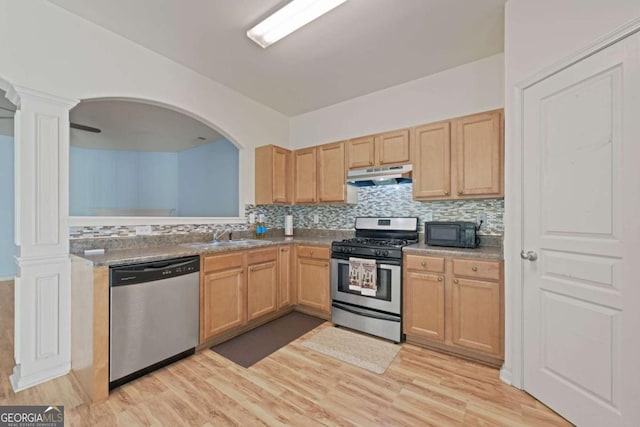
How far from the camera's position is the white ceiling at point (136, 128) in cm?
386

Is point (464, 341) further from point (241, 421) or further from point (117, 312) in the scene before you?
point (117, 312)

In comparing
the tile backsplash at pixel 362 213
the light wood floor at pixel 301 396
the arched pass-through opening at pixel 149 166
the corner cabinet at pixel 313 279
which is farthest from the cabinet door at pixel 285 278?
the arched pass-through opening at pixel 149 166

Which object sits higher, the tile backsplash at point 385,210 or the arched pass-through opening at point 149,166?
the arched pass-through opening at point 149,166

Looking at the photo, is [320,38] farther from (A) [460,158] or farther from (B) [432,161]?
(A) [460,158]

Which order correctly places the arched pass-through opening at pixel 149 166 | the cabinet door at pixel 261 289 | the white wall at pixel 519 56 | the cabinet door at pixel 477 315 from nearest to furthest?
the white wall at pixel 519 56, the cabinet door at pixel 477 315, the cabinet door at pixel 261 289, the arched pass-through opening at pixel 149 166

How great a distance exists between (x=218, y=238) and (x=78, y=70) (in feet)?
6.47

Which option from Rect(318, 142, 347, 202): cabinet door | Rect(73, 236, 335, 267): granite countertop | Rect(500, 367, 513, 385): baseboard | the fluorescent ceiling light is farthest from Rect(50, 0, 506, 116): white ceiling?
Rect(500, 367, 513, 385): baseboard

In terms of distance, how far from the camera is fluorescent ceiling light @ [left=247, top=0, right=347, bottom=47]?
6.16ft

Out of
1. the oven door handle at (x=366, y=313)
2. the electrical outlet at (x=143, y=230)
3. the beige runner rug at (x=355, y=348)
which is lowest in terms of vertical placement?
the beige runner rug at (x=355, y=348)

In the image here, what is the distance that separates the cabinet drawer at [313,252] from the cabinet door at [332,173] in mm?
705

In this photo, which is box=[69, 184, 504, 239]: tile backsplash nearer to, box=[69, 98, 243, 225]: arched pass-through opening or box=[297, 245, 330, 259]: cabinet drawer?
box=[297, 245, 330, 259]: cabinet drawer

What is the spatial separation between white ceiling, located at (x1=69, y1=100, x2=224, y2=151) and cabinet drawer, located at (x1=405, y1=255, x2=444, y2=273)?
3892 mm

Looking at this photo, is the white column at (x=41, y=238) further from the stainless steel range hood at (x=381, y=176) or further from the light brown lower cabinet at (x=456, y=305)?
the light brown lower cabinet at (x=456, y=305)

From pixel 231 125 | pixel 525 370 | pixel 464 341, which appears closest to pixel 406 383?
pixel 464 341
